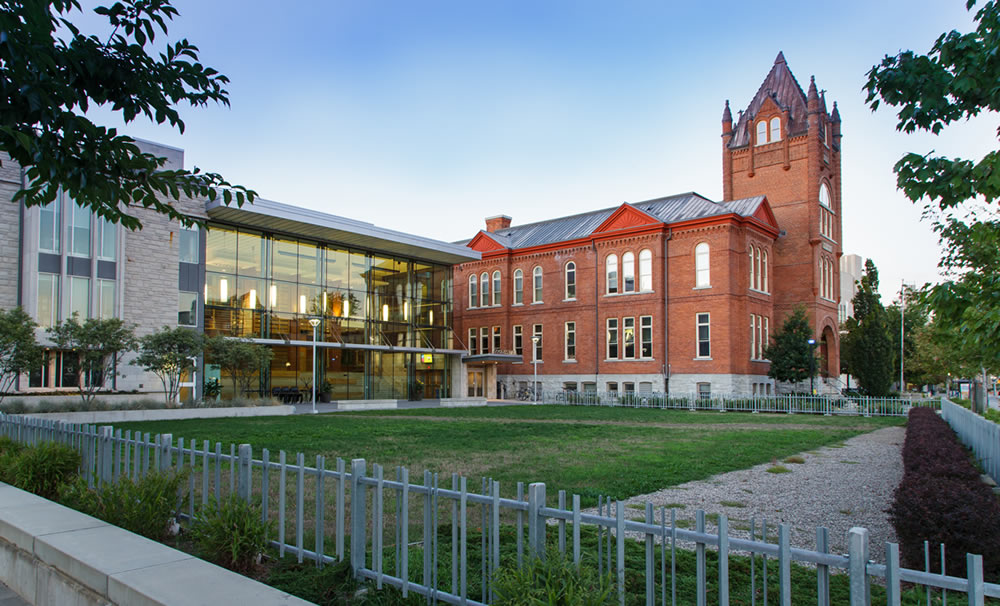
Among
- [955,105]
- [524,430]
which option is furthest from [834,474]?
A: [524,430]

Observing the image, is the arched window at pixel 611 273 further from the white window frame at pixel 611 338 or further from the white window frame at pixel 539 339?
the white window frame at pixel 539 339

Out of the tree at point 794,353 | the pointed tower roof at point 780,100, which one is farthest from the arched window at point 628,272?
the pointed tower roof at point 780,100

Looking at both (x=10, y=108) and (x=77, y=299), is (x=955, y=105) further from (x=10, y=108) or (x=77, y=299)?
(x=77, y=299)

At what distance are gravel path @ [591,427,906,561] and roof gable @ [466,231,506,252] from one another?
133 feet

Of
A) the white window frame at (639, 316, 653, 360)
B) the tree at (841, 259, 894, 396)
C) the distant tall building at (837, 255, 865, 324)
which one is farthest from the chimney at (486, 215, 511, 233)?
the distant tall building at (837, 255, 865, 324)

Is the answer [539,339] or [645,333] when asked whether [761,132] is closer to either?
[645,333]

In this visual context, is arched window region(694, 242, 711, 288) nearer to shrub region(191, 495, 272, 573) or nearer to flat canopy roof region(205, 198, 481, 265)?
flat canopy roof region(205, 198, 481, 265)

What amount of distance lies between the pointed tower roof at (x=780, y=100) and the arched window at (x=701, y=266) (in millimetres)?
12783

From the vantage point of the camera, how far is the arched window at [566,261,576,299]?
162 ft

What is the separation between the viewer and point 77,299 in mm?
29672

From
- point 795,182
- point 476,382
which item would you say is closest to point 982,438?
point 476,382

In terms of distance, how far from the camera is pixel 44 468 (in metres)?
8.47

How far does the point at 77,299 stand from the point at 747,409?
3490 centimetres

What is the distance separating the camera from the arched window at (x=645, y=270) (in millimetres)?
44969
